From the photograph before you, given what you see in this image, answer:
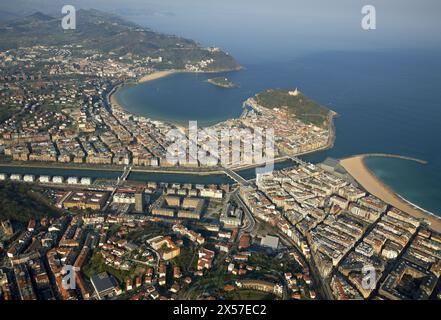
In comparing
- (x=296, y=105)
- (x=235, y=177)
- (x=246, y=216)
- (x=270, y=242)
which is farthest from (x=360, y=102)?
(x=270, y=242)

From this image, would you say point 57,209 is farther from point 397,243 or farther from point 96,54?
Result: point 96,54

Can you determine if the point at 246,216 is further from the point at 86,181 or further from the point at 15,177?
the point at 15,177

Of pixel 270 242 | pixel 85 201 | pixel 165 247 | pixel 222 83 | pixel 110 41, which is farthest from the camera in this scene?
pixel 110 41

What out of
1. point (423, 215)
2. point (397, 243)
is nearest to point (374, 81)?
point (423, 215)

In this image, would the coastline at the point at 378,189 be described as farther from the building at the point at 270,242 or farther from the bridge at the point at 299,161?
the building at the point at 270,242

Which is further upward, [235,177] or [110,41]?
[110,41]

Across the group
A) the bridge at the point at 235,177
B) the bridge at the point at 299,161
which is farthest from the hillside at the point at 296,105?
the bridge at the point at 235,177
